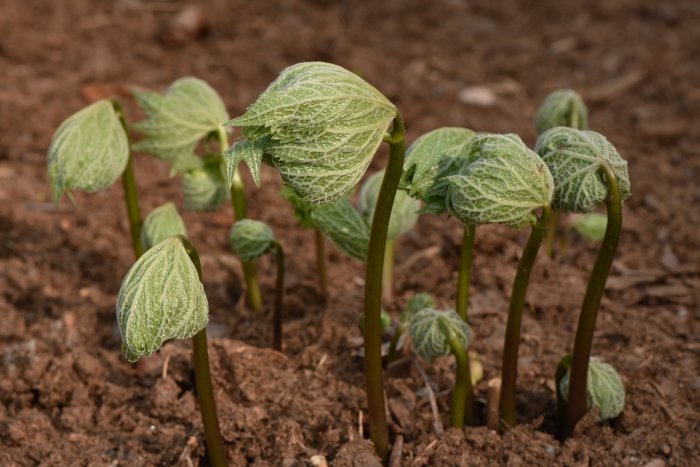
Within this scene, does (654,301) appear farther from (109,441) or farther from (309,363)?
(109,441)

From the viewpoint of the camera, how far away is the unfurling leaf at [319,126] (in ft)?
5.42

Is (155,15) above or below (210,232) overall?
above

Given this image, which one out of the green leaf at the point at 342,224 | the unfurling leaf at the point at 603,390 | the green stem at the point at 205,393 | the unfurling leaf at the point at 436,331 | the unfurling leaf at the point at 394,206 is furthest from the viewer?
the unfurling leaf at the point at 394,206

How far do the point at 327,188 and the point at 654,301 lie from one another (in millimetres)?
1635

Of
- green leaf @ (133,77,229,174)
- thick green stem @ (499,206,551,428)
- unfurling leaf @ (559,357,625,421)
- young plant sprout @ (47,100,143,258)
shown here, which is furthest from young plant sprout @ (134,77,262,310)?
unfurling leaf @ (559,357,625,421)

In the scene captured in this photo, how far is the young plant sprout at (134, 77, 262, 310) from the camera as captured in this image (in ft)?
8.86

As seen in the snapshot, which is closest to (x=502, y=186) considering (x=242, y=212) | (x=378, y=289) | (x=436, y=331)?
(x=378, y=289)

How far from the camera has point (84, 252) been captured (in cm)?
342

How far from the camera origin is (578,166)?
6.19ft

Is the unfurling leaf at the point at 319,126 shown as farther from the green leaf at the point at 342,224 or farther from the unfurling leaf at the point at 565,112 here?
the unfurling leaf at the point at 565,112

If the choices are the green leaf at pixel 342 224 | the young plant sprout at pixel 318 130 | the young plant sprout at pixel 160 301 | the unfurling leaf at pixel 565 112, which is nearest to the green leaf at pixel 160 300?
the young plant sprout at pixel 160 301

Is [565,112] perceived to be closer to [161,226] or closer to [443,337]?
[443,337]

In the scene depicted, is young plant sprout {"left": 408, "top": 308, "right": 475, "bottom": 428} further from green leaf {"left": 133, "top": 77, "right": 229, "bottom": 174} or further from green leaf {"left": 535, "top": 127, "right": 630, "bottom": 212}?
green leaf {"left": 133, "top": 77, "right": 229, "bottom": 174}

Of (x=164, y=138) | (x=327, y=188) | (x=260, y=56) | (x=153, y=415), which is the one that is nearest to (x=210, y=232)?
(x=164, y=138)
